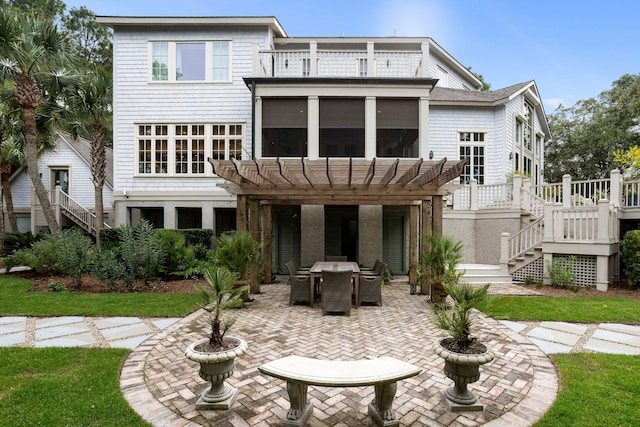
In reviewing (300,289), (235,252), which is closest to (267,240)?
(235,252)

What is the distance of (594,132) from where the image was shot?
22250mm

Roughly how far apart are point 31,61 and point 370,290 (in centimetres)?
1330

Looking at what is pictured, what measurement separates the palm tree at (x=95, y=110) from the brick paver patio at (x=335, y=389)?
953cm

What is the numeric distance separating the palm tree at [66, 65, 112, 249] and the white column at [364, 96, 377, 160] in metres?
10.5

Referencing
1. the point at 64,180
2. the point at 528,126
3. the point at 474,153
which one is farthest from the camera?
the point at 64,180

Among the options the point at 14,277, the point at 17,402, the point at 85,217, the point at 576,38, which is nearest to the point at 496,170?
the point at 576,38

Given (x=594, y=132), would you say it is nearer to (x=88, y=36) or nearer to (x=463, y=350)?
(x=463, y=350)

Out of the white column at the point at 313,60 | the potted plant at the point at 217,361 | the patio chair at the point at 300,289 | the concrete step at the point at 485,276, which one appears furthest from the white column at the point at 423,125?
the potted plant at the point at 217,361

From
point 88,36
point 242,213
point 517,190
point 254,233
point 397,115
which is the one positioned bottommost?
point 254,233

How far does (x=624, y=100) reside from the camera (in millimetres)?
20219

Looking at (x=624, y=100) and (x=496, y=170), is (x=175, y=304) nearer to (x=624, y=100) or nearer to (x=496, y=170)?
(x=496, y=170)

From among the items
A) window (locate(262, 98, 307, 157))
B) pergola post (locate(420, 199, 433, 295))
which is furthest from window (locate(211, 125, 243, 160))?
pergola post (locate(420, 199, 433, 295))

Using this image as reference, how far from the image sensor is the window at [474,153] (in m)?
14.1

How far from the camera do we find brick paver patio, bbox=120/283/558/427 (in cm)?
313
